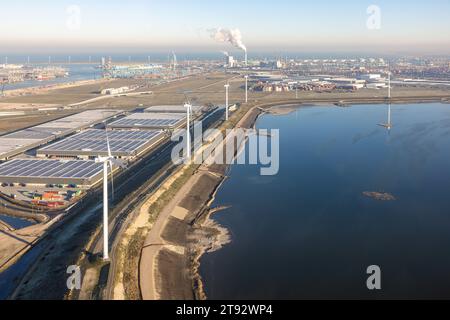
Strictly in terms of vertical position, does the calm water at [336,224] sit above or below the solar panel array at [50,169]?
below

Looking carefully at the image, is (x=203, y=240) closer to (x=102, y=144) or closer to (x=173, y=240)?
(x=173, y=240)

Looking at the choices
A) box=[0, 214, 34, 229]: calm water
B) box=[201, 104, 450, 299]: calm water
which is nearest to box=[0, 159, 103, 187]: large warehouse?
box=[0, 214, 34, 229]: calm water

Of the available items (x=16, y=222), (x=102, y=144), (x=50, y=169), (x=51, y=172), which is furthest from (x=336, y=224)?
(x=102, y=144)

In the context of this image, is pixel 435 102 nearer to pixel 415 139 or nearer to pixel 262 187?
pixel 415 139

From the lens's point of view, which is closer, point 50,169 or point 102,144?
point 50,169
